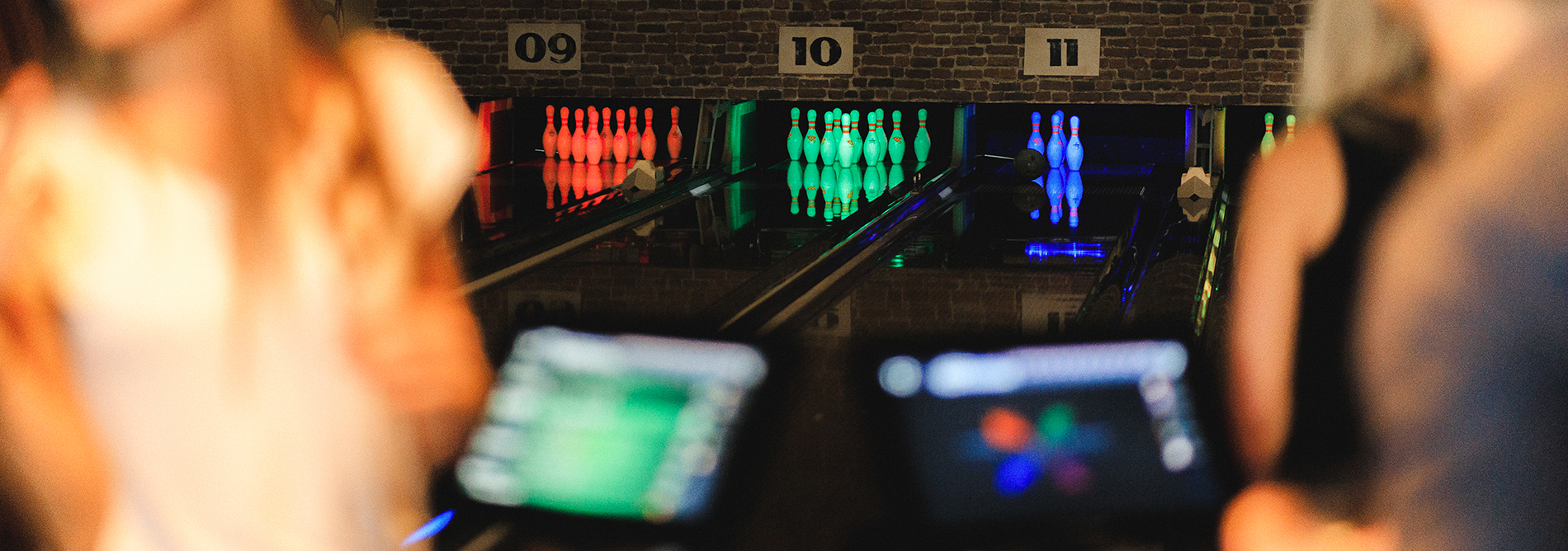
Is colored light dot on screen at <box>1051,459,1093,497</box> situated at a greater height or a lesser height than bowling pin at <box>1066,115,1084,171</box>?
greater

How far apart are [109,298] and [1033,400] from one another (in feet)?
1.93

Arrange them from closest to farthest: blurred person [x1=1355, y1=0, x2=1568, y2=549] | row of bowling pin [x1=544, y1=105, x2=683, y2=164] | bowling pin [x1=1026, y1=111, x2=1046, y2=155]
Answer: blurred person [x1=1355, y1=0, x2=1568, y2=549]
bowling pin [x1=1026, y1=111, x2=1046, y2=155]
row of bowling pin [x1=544, y1=105, x2=683, y2=164]

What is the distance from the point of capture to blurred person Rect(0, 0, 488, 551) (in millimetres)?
840

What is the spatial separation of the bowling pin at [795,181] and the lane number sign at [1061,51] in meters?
1.11

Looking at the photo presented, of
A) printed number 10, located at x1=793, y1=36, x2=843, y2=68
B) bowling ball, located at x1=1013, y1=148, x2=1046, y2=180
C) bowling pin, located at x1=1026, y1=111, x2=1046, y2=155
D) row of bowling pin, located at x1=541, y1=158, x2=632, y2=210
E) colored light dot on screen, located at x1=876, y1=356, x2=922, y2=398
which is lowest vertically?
row of bowling pin, located at x1=541, y1=158, x2=632, y2=210

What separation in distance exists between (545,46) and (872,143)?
157 cm

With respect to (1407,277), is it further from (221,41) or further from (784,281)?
(784,281)

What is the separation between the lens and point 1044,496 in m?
0.88

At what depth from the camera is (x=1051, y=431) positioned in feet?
2.83

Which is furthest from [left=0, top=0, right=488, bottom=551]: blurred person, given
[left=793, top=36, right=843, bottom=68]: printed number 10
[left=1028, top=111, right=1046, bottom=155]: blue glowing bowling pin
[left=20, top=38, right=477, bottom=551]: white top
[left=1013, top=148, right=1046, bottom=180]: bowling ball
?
[left=1028, top=111, right=1046, bottom=155]: blue glowing bowling pin

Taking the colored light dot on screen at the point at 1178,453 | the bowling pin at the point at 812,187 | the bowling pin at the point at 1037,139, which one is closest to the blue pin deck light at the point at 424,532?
the colored light dot on screen at the point at 1178,453

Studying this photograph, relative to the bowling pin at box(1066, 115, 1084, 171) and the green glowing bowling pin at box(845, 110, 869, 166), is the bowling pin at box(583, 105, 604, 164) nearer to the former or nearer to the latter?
the green glowing bowling pin at box(845, 110, 869, 166)

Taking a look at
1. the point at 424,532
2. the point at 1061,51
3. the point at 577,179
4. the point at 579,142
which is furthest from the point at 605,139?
the point at 424,532

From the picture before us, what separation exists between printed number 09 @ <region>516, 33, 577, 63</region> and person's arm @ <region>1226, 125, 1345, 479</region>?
5534 millimetres
